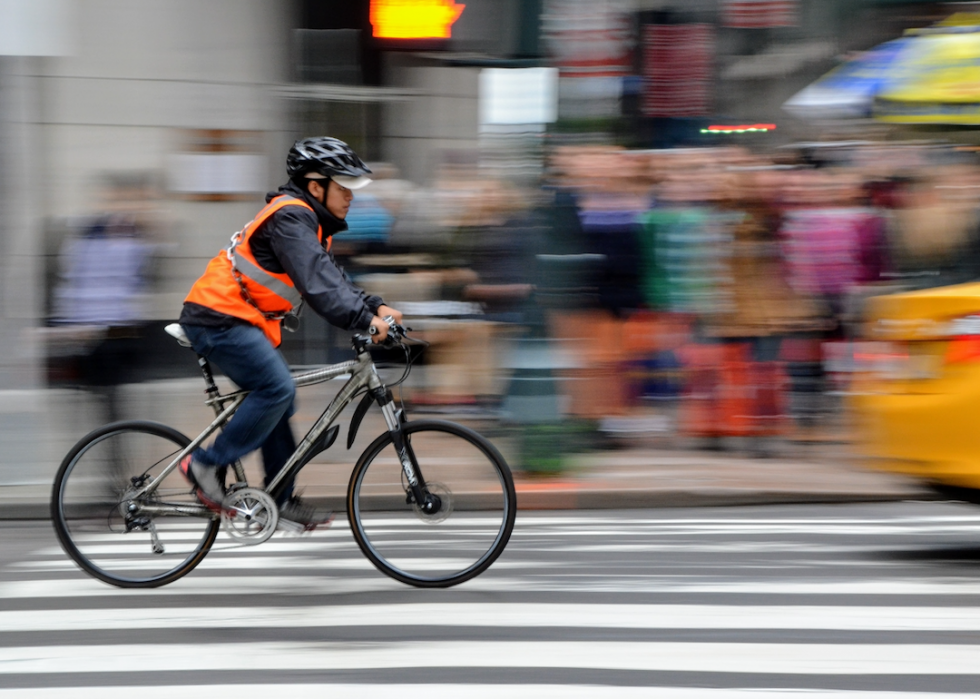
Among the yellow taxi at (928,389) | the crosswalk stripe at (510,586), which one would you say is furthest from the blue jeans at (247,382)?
the yellow taxi at (928,389)

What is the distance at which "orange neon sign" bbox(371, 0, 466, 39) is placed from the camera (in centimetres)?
1099

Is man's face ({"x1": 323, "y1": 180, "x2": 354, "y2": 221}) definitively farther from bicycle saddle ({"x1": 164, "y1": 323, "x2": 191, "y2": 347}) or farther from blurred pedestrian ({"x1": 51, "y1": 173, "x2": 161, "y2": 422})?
blurred pedestrian ({"x1": 51, "y1": 173, "x2": 161, "y2": 422})

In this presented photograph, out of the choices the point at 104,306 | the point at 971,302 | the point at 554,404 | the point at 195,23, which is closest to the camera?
the point at 971,302

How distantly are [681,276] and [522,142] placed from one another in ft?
5.23

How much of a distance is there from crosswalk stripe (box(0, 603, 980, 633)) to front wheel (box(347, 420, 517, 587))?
0.31 m

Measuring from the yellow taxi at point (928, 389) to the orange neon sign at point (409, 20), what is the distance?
604 centimetres

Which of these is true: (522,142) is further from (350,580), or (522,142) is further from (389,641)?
(389,641)

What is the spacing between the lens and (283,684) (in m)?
4.22

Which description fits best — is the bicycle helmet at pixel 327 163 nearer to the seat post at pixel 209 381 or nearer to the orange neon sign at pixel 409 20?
the seat post at pixel 209 381

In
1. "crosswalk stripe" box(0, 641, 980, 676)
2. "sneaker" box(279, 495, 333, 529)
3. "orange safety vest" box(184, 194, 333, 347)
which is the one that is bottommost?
"crosswalk stripe" box(0, 641, 980, 676)

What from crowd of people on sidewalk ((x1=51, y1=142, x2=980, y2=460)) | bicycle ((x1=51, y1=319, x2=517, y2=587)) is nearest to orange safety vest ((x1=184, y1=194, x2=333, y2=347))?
bicycle ((x1=51, y1=319, x2=517, y2=587))

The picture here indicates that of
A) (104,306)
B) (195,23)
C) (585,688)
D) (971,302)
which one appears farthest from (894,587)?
(195,23)

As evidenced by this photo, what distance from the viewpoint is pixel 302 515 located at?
18.1 feet

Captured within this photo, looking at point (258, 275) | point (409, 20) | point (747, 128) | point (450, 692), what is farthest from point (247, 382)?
point (747, 128)
